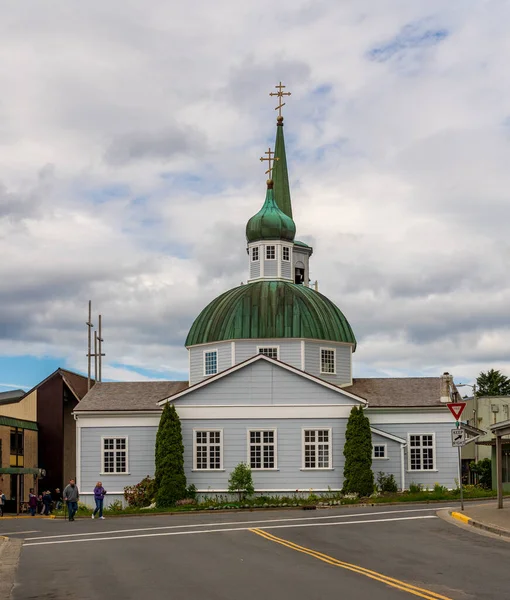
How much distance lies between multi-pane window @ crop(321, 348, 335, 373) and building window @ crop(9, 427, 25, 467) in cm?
1724

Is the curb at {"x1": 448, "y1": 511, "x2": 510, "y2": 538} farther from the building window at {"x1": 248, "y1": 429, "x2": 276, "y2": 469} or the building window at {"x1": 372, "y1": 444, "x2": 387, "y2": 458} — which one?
the building window at {"x1": 372, "y1": 444, "x2": 387, "y2": 458}

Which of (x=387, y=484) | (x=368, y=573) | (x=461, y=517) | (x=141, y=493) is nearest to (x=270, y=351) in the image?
(x=387, y=484)

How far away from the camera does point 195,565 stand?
16.3 meters

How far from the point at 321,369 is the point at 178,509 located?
445 inches

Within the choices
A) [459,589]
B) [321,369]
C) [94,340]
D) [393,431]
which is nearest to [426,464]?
[393,431]

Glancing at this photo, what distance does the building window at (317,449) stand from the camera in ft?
135

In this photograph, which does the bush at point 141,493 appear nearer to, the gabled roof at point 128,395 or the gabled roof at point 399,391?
the gabled roof at point 128,395

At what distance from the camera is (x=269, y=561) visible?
1652cm

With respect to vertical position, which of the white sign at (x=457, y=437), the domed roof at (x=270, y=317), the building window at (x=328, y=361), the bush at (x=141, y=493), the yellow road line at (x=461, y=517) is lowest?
the bush at (x=141, y=493)

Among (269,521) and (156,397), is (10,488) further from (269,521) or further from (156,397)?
(269,521)

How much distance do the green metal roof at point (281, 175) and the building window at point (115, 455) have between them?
2299 centimetres

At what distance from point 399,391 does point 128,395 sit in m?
12.7

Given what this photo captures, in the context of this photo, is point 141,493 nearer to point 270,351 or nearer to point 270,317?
point 270,351

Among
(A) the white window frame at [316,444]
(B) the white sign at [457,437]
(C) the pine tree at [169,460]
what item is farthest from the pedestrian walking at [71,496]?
(B) the white sign at [457,437]
